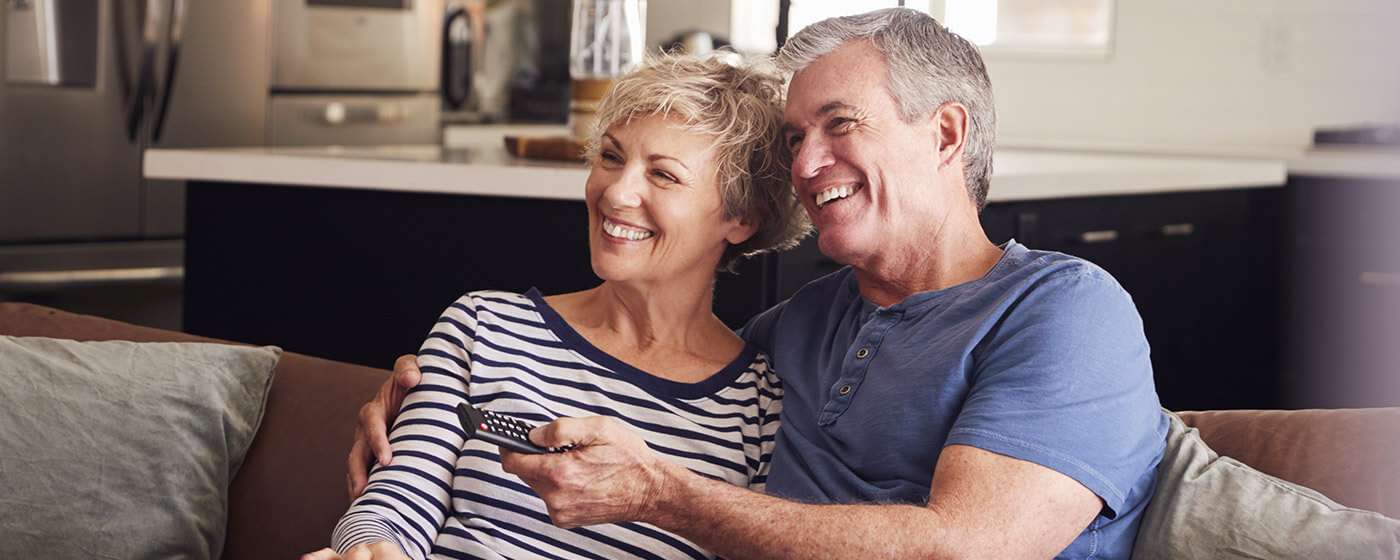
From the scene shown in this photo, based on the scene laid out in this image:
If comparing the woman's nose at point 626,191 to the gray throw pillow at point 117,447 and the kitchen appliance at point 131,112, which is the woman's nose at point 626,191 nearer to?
the gray throw pillow at point 117,447

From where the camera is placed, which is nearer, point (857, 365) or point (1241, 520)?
point (1241, 520)

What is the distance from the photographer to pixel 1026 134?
4.96m

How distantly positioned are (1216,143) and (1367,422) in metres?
3.42

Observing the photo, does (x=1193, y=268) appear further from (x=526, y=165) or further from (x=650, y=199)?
(x=650, y=199)

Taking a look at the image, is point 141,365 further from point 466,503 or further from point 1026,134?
point 1026,134

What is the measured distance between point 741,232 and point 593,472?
494mm

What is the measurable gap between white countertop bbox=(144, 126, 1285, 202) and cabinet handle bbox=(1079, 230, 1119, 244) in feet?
0.27

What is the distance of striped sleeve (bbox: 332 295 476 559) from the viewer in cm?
150

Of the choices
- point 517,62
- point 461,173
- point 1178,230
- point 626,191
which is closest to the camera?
point 626,191

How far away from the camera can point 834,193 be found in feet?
5.03

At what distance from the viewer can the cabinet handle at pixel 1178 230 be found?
334 centimetres

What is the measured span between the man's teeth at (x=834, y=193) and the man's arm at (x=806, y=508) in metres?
0.32

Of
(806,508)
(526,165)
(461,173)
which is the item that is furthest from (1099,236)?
(806,508)

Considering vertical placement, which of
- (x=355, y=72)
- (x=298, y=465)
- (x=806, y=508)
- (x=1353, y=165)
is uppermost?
(x=355, y=72)
